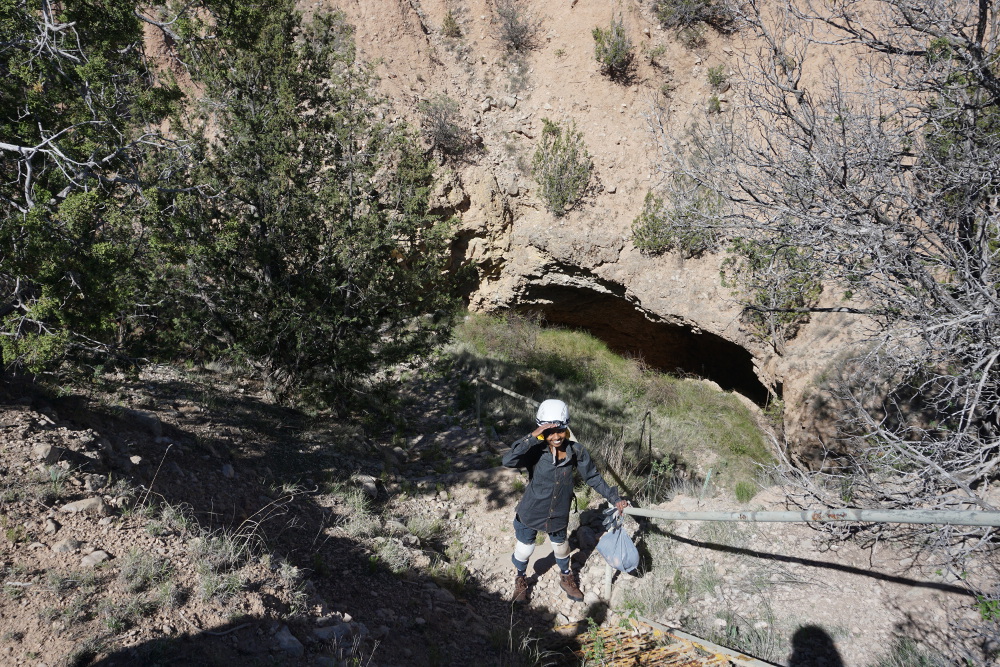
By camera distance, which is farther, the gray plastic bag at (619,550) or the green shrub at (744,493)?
the green shrub at (744,493)

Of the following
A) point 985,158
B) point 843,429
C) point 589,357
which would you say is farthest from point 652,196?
point 985,158

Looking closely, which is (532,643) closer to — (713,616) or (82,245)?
(713,616)

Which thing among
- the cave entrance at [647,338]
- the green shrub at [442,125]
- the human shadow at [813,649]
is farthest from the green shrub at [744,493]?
the green shrub at [442,125]

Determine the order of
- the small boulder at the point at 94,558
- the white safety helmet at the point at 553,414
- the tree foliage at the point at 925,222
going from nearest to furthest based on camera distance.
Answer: the small boulder at the point at 94,558
the white safety helmet at the point at 553,414
the tree foliage at the point at 925,222

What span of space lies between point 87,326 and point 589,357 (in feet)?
31.5

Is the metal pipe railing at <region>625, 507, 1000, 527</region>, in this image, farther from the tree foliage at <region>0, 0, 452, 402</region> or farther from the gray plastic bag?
the tree foliage at <region>0, 0, 452, 402</region>

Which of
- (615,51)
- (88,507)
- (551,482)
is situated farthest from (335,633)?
(615,51)

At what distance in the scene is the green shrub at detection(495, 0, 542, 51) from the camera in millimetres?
12844

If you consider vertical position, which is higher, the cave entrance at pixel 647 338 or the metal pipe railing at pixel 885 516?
the metal pipe railing at pixel 885 516

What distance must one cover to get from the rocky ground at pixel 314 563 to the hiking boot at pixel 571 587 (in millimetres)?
123

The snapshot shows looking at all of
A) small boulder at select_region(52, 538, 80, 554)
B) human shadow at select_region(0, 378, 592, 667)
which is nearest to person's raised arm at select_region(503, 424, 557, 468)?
human shadow at select_region(0, 378, 592, 667)

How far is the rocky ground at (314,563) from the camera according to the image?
2965 mm

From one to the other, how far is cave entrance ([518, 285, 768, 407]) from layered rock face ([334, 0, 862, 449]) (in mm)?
39

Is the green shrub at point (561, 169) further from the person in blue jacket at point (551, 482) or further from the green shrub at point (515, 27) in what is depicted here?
the person in blue jacket at point (551, 482)
